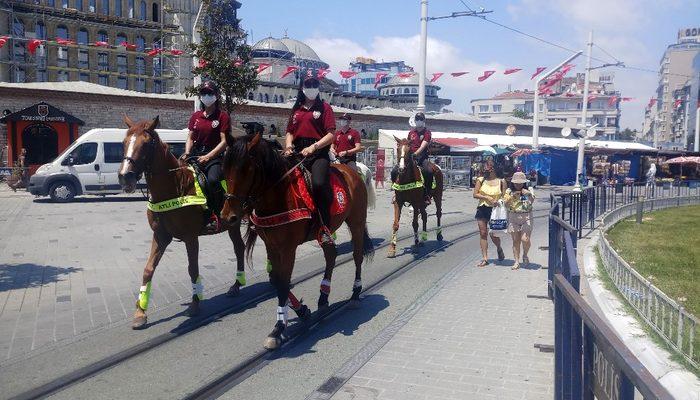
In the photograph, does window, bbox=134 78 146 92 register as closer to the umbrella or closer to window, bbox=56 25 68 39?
window, bbox=56 25 68 39

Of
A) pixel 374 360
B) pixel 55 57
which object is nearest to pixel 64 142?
pixel 374 360

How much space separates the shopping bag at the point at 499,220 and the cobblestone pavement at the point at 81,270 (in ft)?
13.1

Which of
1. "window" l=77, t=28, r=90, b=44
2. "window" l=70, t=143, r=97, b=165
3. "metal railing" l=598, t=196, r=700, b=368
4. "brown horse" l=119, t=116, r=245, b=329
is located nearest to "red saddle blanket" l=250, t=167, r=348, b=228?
"brown horse" l=119, t=116, r=245, b=329

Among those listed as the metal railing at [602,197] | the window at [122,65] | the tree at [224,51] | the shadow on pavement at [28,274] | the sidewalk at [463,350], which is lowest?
the shadow on pavement at [28,274]

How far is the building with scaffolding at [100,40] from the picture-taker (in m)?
58.2

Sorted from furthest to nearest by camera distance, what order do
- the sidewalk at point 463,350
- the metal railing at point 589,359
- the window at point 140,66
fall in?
the window at point 140,66 < the sidewalk at point 463,350 < the metal railing at point 589,359

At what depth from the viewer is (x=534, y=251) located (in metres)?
13.2

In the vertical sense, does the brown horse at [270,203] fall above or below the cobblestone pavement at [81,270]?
above

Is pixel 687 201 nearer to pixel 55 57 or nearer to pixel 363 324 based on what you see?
pixel 363 324

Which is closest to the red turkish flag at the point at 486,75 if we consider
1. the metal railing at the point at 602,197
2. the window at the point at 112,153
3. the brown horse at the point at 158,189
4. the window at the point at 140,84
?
the metal railing at the point at 602,197

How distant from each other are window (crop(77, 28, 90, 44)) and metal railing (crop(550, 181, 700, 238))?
59722 mm

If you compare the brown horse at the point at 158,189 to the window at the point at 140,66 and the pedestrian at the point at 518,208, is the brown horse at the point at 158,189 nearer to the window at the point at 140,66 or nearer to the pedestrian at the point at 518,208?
the pedestrian at the point at 518,208

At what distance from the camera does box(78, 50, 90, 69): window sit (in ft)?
207

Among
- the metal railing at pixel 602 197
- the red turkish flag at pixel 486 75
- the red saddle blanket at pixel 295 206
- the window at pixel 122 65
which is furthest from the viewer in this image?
the window at pixel 122 65
